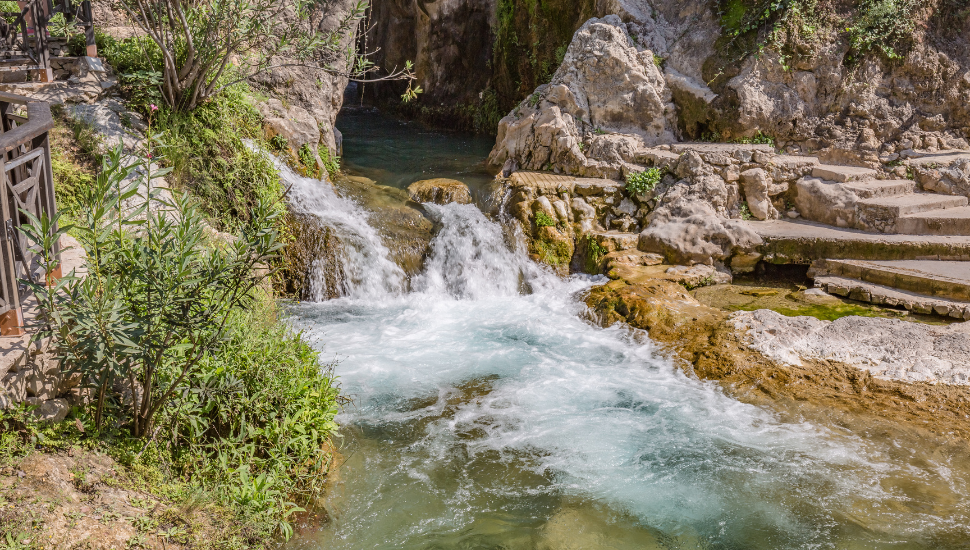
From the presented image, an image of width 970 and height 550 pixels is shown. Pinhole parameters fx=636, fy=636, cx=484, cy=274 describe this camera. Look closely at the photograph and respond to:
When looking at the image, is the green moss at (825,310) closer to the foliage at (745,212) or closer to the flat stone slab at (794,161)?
the foliage at (745,212)

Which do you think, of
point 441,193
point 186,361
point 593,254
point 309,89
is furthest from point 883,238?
point 309,89

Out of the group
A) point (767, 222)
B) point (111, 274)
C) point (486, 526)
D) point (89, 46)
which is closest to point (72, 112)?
point (89, 46)

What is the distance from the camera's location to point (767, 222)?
10.1 meters

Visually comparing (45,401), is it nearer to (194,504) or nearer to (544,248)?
(194,504)

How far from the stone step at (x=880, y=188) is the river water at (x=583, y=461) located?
4.94 meters

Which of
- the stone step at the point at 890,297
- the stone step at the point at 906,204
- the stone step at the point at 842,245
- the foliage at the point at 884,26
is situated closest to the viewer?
the stone step at the point at 890,297

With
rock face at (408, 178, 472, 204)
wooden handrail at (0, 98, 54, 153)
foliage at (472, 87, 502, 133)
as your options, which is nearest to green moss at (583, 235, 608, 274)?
rock face at (408, 178, 472, 204)

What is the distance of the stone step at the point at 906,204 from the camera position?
30.4ft

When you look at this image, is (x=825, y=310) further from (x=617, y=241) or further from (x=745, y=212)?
(x=617, y=241)

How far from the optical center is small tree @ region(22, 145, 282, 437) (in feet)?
11.1

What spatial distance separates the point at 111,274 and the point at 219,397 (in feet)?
3.80

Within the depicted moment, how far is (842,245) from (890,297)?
1.22 meters

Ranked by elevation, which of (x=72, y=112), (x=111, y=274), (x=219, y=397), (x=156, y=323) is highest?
(x=72, y=112)

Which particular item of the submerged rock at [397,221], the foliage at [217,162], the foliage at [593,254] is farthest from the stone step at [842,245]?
the foliage at [217,162]
